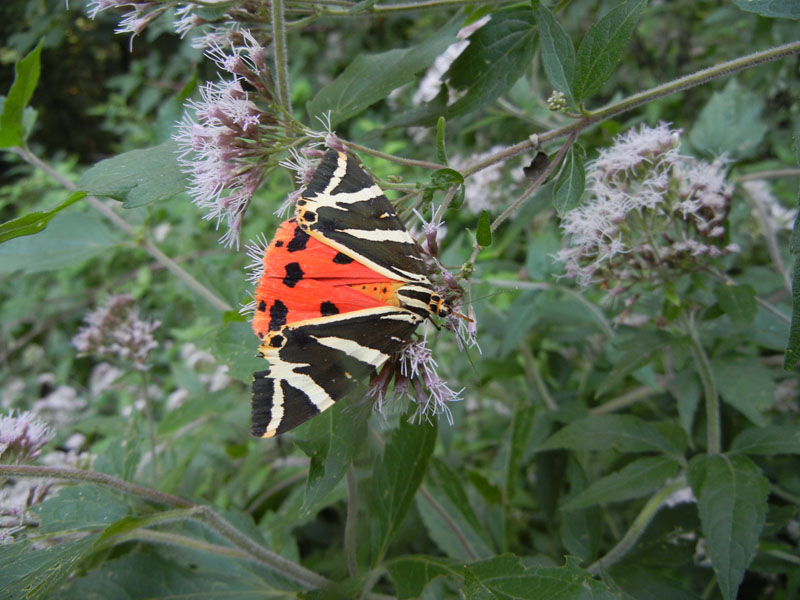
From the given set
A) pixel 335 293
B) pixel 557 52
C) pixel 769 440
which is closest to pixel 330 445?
pixel 335 293

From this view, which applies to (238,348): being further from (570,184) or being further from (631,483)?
(631,483)

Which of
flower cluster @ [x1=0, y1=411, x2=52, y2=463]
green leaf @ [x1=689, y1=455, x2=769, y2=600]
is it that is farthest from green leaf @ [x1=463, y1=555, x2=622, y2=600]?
flower cluster @ [x1=0, y1=411, x2=52, y2=463]

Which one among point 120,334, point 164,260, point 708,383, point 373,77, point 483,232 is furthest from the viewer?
point 120,334

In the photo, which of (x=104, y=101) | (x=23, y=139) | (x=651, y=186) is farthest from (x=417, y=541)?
(x=104, y=101)

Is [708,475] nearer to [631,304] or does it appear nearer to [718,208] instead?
[631,304]

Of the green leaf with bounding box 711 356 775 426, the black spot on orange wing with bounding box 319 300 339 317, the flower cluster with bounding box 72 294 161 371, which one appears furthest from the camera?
the flower cluster with bounding box 72 294 161 371

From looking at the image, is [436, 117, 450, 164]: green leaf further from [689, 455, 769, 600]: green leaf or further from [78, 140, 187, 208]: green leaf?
[689, 455, 769, 600]: green leaf
